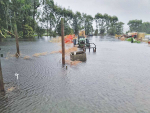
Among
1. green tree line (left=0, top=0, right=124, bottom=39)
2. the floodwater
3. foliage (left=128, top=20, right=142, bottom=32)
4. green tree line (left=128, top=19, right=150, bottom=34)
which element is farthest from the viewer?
foliage (left=128, top=20, right=142, bottom=32)

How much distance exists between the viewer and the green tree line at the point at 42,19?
53750mm

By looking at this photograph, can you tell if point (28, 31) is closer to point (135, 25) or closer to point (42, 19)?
point (42, 19)

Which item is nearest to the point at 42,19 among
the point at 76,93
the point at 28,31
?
the point at 28,31

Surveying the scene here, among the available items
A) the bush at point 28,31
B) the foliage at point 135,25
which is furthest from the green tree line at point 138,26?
the bush at point 28,31

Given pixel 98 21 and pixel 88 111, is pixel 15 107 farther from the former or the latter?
pixel 98 21

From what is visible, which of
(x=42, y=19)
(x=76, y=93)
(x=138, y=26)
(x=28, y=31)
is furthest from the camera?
(x=138, y=26)

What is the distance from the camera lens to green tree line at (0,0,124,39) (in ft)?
176

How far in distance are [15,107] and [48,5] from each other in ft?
274

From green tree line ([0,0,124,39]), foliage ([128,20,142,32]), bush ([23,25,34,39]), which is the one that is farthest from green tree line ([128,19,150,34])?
bush ([23,25,34,39])

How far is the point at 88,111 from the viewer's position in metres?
7.07

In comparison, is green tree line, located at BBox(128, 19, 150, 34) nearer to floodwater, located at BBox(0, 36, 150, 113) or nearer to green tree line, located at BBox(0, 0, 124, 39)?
green tree line, located at BBox(0, 0, 124, 39)

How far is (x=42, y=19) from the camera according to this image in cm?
8525

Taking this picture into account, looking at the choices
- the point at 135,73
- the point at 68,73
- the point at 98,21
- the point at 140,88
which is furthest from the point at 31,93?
the point at 98,21

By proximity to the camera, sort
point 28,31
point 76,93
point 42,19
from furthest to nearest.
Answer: point 42,19, point 28,31, point 76,93
